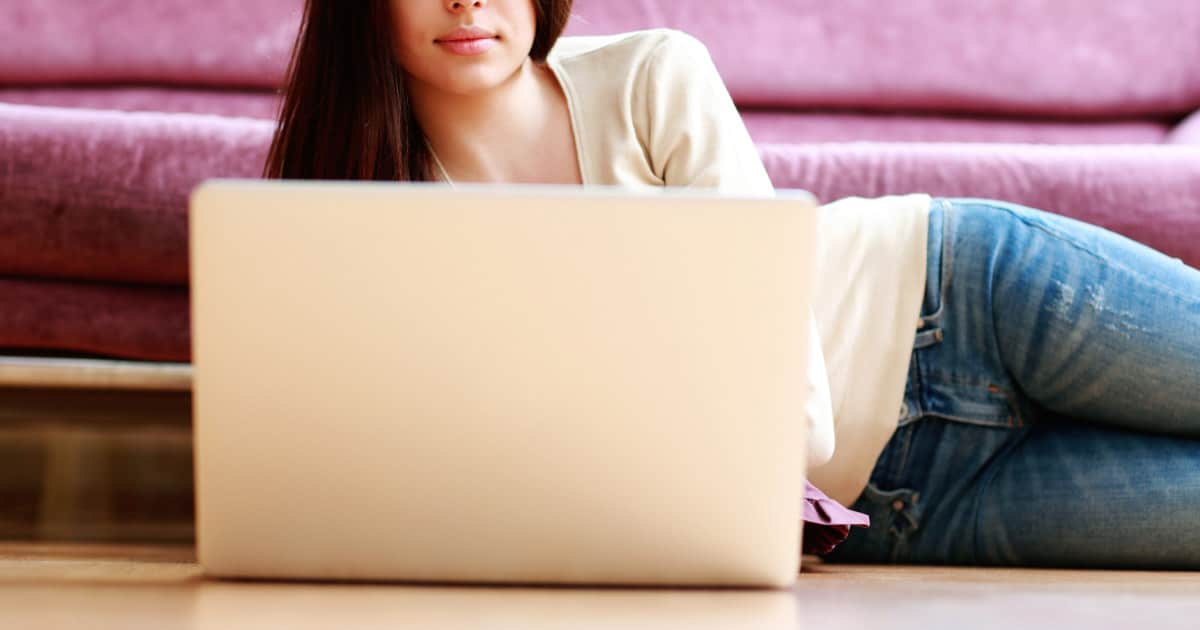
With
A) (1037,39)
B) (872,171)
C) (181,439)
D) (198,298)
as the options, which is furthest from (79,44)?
(198,298)

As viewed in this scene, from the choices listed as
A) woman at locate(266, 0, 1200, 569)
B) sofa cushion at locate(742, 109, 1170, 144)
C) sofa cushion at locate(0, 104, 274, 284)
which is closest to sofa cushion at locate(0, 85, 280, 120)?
sofa cushion at locate(0, 104, 274, 284)

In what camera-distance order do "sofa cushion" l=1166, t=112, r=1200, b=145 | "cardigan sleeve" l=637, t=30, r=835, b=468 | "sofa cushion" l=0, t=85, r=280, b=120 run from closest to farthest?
1. "cardigan sleeve" l=637, t=30, r=835, b=468
2. "sofa cushion" l=1166, t=112, r=1200, b=145
3. "sofa cushion" l=0, t=85, r=280, b=120

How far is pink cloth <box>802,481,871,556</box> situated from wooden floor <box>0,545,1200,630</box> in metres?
0.24

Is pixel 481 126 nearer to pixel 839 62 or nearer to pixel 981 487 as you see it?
pixel 981 487

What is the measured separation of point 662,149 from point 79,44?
4.23 ft

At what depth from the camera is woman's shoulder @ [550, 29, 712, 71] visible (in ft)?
3.66

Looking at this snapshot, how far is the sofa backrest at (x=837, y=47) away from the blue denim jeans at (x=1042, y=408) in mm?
905

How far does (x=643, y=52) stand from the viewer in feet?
3.69

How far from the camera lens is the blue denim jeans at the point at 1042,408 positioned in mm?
1061

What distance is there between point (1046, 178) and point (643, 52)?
1.98 ft

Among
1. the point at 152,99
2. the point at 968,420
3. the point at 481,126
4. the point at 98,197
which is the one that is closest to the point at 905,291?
the point at 968,420

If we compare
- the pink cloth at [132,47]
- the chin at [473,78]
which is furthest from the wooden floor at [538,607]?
the pink cloth at [132,47]

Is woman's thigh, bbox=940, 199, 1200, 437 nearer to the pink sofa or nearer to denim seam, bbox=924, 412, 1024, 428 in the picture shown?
denim seam, bbox=924, 412, 1024, 428

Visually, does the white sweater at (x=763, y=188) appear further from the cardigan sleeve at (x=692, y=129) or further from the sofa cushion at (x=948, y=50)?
the sofa cushion at (x=948, y=50)
